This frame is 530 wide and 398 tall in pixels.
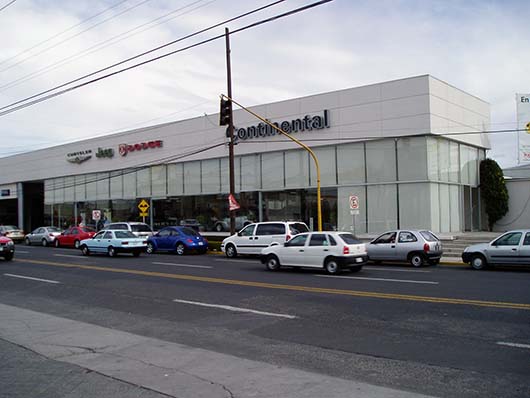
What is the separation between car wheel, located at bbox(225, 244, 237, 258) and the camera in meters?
26.0

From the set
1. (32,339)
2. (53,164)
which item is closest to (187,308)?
(32,339)

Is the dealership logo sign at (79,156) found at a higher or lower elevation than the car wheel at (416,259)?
higher

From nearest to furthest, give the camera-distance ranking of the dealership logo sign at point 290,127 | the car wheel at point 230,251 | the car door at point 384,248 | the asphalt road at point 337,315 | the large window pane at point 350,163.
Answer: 1. the asphalt road at point 337,315
2. the car door at point 384,248
3. the car wheel at point 230,251
4. the large window pane at point 350,163
5. the dealership logo sign at point 290,127

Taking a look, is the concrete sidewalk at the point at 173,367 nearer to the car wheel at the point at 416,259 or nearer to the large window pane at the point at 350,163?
the car wheel at the point at 416,259

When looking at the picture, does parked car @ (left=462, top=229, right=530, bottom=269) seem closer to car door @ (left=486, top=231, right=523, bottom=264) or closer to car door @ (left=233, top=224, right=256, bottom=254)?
car door @ (left=486, top=231, right=523, bottom=264)

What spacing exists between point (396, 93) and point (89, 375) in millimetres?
24746

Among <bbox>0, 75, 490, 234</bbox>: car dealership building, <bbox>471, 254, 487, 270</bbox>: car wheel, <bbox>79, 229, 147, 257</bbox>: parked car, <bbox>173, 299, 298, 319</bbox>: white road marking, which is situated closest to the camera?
<bbox>173, 299, 298, 319</bbox>: white road marking

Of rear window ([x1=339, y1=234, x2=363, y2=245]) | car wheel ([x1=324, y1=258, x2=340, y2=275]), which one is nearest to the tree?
rear window ([x1=339, y1=234, x2=363, y2=245])

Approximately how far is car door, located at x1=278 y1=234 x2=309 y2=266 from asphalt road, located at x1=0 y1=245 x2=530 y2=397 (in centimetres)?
47

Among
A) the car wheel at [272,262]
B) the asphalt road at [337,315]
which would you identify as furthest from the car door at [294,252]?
the asphalt road at [337,315]

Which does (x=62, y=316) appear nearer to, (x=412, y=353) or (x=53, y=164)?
(x=412, y=353)

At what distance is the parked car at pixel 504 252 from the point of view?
59.1 ft

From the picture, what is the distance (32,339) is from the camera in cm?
888

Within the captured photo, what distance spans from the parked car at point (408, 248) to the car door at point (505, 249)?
2.28 meters
